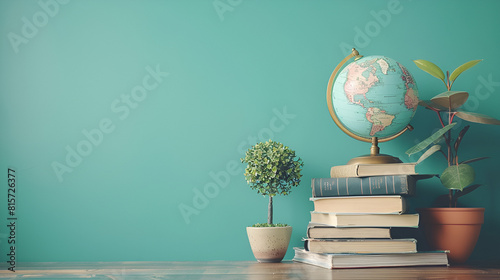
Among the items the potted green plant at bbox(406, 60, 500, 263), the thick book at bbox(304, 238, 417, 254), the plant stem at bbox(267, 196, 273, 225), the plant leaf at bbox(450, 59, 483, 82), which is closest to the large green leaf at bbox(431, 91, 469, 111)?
the potted green plant at bbox(406, 60, 500, 263)

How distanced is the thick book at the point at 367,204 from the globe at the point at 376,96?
0.25 m

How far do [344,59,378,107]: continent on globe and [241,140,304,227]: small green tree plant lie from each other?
0.98 ft

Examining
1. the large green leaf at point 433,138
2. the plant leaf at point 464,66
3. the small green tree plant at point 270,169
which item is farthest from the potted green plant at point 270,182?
the plant leaf at point 464,66

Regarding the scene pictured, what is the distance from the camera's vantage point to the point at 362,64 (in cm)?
160

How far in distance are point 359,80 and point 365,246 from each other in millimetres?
554

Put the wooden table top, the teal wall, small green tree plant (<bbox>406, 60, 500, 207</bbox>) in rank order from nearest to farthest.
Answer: the wooden table top → small green tree plant (<bbox>406, 60, 500, 207</bbox>) → the teal wall

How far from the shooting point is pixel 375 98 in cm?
156

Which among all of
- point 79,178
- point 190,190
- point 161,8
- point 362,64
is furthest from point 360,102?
point 79,178

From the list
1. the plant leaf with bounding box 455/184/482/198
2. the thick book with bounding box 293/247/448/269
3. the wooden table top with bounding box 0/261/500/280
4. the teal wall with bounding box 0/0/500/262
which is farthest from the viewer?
the teal wall with bounding box 0/0/500/262

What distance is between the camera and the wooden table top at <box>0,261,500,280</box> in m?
Answer: 1.33

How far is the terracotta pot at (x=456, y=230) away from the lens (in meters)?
1.54

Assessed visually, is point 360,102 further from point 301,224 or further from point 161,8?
point 161,8

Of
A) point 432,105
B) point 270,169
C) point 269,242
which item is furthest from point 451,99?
point 269,242

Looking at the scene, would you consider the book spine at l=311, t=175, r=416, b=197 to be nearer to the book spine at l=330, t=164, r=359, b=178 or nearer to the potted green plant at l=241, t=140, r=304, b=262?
the book spine at l=330, t=164, r=359, b=178
